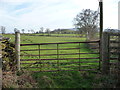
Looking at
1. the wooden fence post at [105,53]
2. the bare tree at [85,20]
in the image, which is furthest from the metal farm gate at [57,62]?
the bare tree at [85,20]

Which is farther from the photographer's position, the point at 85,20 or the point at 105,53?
the point at 85,20

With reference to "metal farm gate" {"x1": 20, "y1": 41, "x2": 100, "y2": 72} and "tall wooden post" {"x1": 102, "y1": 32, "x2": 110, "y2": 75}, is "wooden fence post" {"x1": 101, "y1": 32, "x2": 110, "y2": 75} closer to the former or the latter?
"tall wooden post" {"x1": 102, "y1": 32, "x2": 110, "y2": 75}

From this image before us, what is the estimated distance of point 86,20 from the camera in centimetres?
3041

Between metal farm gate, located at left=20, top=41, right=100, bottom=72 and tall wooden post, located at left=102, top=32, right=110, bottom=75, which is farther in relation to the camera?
metal farm gate, located at left=20, top=41, right=100, bottom=72

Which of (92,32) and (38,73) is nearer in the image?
(38,73)

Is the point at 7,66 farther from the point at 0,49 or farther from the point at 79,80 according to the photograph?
the point at 79,80

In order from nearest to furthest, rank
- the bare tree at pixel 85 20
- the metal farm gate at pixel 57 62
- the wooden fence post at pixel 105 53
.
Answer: the wooden fence post at pixel 105 53 → the metal farm gate at pixel 57 62 → the bare tree at pixel 85 20

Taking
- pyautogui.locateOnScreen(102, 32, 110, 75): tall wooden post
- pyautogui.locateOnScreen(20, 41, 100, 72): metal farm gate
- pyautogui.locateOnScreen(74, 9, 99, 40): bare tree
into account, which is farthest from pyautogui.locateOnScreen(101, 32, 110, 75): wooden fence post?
pyautogui.locateOnScreen(74, 9, 99, 40): bare tree

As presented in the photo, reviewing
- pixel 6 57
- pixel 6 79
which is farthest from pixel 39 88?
pixel 6 57

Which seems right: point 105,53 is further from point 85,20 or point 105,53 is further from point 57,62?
point 85,20

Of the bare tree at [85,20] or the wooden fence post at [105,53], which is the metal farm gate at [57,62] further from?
the bare tree at [85,20]

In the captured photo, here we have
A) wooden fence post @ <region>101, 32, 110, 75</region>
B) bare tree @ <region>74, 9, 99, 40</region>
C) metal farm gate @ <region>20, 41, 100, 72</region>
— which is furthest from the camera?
bare tree @ <region>74, 9, 99, 40</region>

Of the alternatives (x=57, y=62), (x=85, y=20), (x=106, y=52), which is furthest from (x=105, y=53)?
(x=85, y=20)

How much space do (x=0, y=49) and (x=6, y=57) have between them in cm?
46
